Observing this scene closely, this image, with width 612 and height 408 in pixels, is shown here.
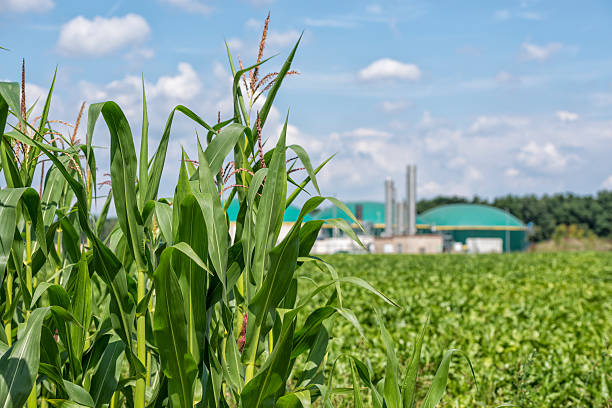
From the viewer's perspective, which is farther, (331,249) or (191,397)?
(331,249)

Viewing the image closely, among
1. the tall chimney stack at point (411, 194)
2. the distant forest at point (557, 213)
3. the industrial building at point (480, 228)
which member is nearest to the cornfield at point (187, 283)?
the tall chimney stack at point (411, 194)

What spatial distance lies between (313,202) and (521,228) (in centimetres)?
6125

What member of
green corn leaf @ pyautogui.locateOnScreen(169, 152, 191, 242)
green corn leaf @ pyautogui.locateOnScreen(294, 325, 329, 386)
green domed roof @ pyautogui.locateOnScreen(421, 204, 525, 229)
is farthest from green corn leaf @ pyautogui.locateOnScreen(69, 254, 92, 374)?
green domed roof @ pyautogui.locateOnScreen(421, 204, 525, 229)

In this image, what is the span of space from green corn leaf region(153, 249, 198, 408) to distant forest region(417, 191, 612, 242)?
8121cm

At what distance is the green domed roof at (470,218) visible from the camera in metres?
60.8

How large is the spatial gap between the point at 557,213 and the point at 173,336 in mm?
84221

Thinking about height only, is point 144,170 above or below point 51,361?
above

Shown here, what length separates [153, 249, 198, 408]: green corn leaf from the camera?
1.36m

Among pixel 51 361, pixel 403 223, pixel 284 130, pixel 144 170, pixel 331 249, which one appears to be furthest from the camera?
pixel 403 223

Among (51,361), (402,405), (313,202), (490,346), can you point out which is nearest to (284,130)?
(313,202)

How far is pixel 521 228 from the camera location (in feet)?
192

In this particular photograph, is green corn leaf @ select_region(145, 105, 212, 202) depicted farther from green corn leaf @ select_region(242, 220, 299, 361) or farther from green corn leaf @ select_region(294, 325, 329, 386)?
green corn leaf @ select_region(294, 325, 329, 386)

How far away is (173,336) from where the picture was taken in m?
1.44

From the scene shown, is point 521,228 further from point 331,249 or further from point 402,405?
point 402,405
